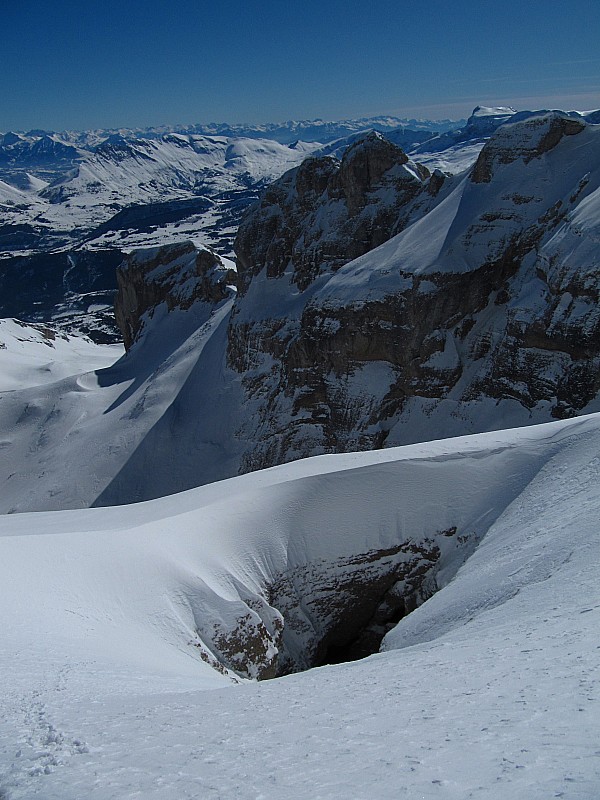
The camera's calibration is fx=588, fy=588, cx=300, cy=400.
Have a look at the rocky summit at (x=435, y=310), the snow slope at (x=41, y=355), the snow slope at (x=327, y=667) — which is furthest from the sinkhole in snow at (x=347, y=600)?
the snow slope at (x=41, y=355)

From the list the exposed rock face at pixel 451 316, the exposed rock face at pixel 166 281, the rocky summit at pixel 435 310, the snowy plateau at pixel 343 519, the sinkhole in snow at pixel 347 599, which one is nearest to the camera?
the snowy plateau at pixel 343 519

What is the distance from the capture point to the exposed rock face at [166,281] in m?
70.0

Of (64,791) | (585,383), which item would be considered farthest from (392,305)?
(64,791)

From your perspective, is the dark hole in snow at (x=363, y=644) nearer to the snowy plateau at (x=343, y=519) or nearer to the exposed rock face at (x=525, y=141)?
the snowy plateau at (x=343, y=519)

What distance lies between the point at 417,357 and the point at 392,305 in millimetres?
4082

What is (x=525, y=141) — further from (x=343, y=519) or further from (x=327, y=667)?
(x=327, y=667)

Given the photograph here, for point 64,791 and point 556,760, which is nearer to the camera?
point 556,760

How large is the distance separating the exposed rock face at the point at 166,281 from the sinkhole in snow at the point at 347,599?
5136 centimetres

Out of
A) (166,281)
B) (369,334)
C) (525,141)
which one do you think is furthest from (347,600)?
(166,281)

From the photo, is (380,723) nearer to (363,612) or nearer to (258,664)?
(258,664)

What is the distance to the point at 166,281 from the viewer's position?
74.2m

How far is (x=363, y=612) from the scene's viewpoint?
2195 centimetres

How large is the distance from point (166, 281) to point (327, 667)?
67.0 metres

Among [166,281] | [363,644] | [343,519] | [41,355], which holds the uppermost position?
[166,281]
